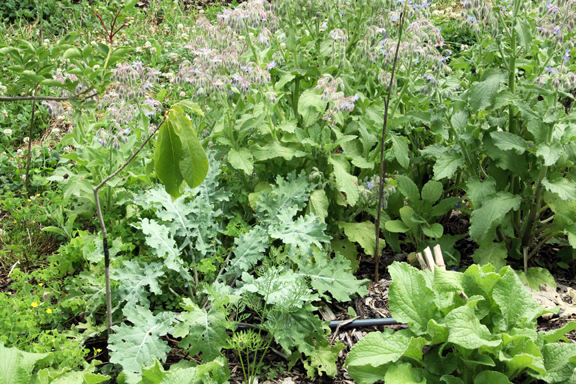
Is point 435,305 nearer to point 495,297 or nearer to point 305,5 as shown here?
point 495,297

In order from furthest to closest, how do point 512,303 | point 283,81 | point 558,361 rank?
1. point 283,81
2. point 512,303
3. point 558,361

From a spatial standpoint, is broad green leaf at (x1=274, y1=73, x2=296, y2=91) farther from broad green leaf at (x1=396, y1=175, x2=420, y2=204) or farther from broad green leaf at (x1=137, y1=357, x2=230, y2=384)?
broad green leaf at (x1=137, y1=357, x2=230, y2=384)

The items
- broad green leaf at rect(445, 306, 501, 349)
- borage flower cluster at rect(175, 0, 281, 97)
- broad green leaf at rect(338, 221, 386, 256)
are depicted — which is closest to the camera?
broad green leaf at rect(445, 306, 501, 349)

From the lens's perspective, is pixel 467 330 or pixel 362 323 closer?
pixel 467 330

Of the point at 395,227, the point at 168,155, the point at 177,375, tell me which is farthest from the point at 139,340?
the point at 395,227

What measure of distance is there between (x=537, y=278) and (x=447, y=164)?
877mm

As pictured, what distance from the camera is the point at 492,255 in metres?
3.17

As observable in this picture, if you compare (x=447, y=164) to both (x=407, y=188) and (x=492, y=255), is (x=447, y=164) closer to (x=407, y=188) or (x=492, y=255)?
(x=407, y=188)

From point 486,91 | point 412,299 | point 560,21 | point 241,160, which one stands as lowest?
point 412,299

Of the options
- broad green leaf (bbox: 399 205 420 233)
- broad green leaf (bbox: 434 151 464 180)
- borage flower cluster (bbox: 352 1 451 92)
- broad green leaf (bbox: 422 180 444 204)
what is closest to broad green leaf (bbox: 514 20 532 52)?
borage flower cluster (bbox: 352 1 451 92)

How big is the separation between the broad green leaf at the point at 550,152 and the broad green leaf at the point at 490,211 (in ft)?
1.04

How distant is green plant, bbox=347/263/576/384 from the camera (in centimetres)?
219

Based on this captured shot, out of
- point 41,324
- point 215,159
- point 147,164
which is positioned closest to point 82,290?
point 41,324

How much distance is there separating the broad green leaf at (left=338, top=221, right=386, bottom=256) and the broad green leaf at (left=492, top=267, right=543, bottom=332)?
102 cm
